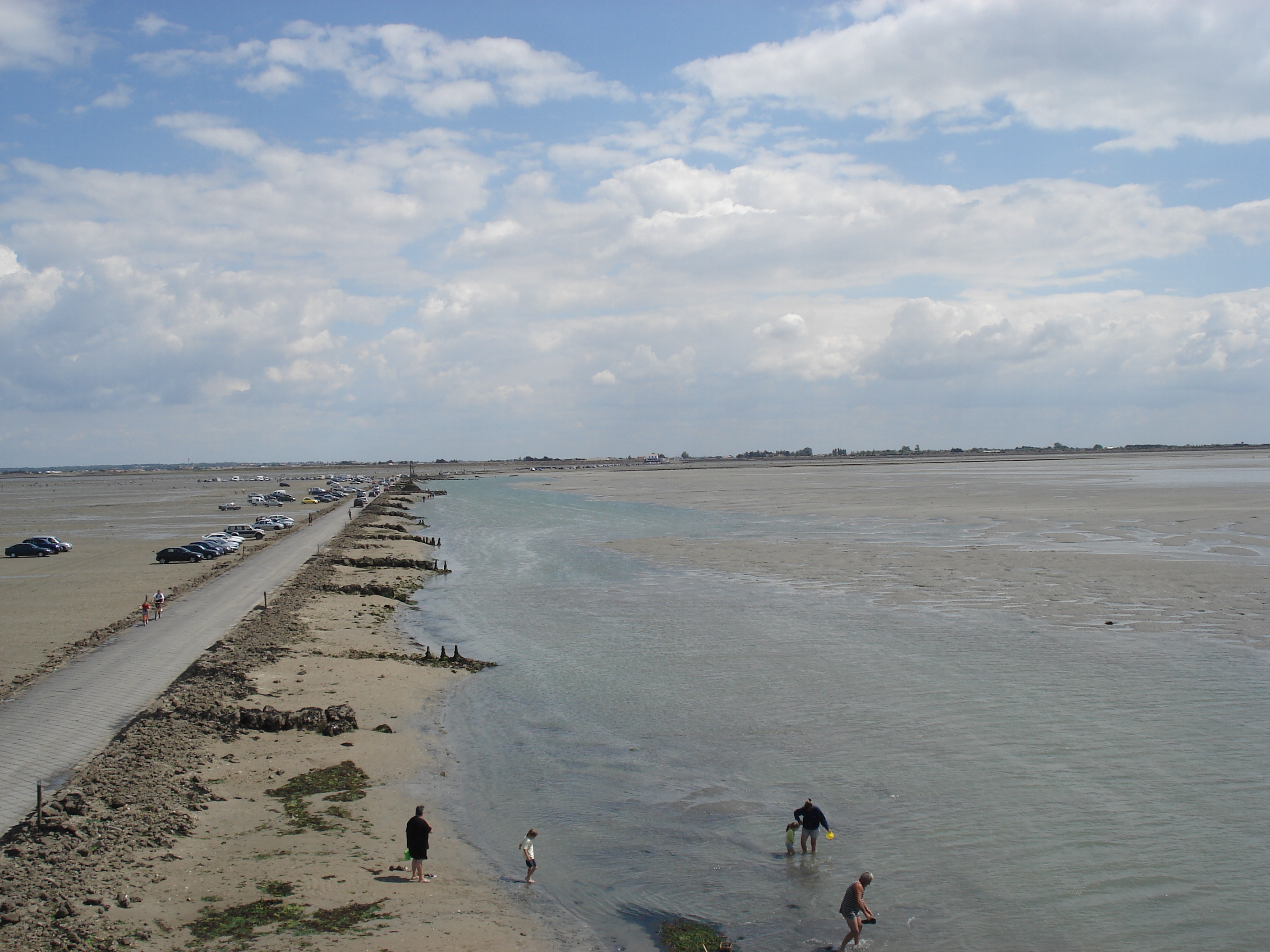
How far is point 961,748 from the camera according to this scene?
19625 mm

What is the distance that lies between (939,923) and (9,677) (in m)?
25.9

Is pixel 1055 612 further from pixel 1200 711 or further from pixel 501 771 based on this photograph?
pixel 501 771

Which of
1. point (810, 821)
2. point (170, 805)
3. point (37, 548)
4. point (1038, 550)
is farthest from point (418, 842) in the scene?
point (37, 548)

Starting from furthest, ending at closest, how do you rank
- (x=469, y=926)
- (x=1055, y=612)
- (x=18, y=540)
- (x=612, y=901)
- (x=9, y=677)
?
(x=18, y=540)
(x=1055, y=612)
(x=9, y=677)
(x=612, y=901)
(x=469, y=926)

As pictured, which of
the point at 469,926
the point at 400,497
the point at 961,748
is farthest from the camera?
the point at 400,497

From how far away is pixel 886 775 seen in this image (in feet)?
59.9

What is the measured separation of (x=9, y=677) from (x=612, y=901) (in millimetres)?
21210

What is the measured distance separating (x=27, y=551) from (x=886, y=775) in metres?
65.3

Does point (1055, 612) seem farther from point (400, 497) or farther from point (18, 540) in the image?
point (400, 497)

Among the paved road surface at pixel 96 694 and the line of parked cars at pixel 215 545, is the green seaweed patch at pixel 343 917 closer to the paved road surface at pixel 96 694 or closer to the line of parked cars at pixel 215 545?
the paved road surface at pixel 96 694

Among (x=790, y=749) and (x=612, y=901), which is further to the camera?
(x=790, y=749)

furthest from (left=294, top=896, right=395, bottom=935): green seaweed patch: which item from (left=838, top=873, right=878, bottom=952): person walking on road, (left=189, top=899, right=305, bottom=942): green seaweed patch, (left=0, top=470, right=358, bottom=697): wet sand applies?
(left=0, top=470, right=358, bottom=697): wet sand

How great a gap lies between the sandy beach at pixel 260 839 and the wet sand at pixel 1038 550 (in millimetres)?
23905

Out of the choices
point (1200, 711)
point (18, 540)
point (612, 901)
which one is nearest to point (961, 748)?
point (1200, 711)
